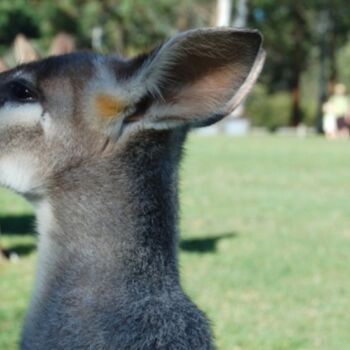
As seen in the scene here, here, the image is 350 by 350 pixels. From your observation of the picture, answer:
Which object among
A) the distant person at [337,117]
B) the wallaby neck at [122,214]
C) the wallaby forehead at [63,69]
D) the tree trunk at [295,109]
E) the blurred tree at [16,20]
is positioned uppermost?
the wallaby forehead at [63,69]

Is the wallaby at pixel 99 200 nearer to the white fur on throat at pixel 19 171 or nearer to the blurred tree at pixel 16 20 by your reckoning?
the white fur on throat at pixel 19 171

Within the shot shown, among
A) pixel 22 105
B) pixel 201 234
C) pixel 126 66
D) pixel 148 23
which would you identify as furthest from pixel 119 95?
pixel 148 23

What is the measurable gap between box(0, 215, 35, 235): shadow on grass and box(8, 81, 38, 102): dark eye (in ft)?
22.4

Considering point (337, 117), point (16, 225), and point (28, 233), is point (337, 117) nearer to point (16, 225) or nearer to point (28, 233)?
point (16, 225)

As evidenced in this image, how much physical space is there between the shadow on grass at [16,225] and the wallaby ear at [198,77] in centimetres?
713

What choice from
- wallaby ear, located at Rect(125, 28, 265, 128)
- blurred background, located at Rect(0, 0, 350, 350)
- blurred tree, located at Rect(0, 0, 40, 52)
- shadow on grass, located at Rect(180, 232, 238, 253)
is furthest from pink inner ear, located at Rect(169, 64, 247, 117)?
blurred tree, located at Rect(0, 0, 40, 52)

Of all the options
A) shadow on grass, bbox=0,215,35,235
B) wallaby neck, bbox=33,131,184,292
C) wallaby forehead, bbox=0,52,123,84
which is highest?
wallaby forehead, bbox=0,52,123,84

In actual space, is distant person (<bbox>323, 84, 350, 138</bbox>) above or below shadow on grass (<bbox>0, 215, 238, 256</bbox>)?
below

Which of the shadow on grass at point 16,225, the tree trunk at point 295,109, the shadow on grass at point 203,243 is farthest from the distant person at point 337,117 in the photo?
the shadow on grass at point 203,243

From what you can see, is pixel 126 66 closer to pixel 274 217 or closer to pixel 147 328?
pixel 147 328

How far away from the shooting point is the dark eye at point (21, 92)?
3.06 metres

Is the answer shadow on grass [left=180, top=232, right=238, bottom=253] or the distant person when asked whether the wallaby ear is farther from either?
the distant person

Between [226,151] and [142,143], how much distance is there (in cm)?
2285

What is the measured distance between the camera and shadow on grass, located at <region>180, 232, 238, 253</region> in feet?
31.1
